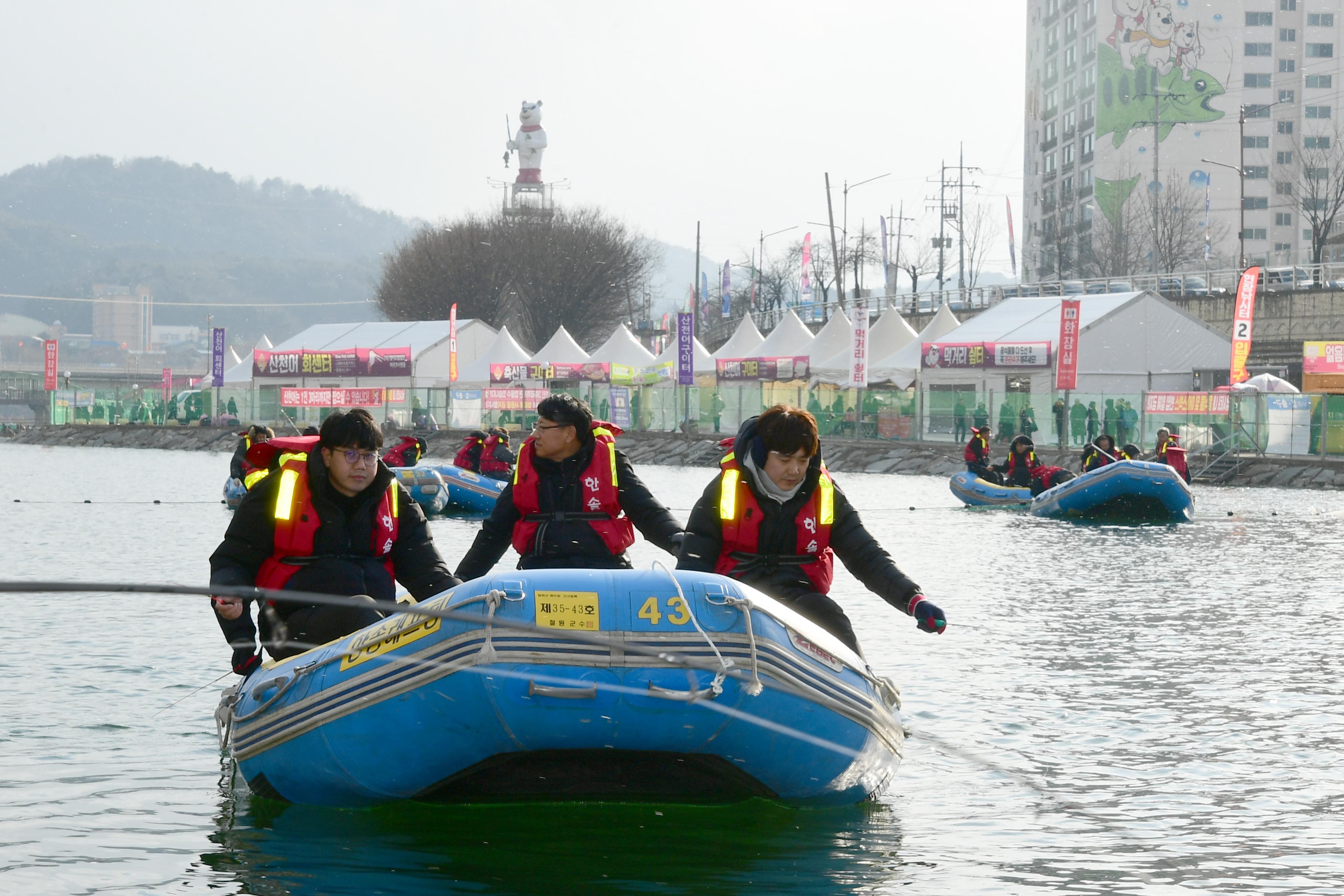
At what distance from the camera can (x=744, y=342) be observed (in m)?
56.1

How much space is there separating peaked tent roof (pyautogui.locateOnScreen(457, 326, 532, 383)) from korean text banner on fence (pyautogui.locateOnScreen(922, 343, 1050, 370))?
19.8m

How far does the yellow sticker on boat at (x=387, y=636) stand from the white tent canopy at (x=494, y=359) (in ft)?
182

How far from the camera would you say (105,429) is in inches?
2773

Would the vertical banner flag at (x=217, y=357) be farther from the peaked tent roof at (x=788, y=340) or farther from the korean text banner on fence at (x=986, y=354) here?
the korean text banner on fence at (x=986, y=354)

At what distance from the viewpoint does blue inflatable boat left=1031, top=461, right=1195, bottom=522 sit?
23.9 metres

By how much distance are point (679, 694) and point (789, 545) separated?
1470mm

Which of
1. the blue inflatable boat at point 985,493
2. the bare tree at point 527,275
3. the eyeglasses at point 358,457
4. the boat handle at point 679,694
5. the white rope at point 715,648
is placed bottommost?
the blue inflatable boat at point 985,493

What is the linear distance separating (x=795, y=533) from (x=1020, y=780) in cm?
167

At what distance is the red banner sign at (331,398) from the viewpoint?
6188 centimetres

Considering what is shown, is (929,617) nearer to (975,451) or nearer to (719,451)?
(975,451)

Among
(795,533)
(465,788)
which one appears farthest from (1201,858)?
(465,788)

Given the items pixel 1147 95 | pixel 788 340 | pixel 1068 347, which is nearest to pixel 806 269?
pixel 1147 95

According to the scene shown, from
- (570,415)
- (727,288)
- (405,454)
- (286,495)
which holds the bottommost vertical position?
(405,454)

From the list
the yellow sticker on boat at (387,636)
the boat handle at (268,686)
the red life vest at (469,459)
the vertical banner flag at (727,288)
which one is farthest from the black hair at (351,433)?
the vertical banner flag at (727,288)
